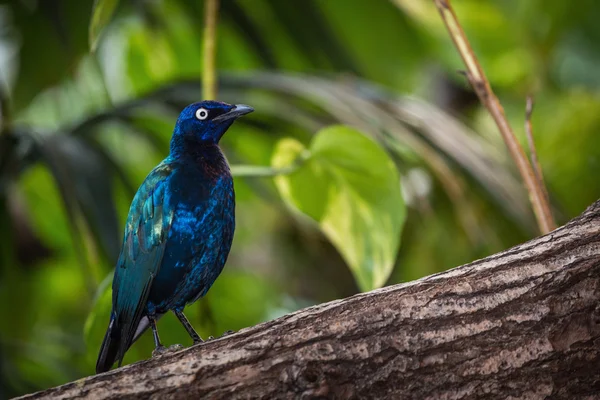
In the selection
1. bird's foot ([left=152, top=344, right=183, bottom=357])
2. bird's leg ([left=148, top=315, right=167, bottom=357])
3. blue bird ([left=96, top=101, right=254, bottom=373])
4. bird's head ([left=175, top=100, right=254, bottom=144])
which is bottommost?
bird's foot ([left=152, top=344, right=183, bottom=357])

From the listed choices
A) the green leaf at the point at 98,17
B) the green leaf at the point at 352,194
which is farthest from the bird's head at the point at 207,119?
the green leaf at the point at 352,194

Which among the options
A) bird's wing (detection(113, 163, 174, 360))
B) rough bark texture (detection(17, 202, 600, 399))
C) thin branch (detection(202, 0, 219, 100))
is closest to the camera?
rough bark texture (detection(17, 202, 600, 399))

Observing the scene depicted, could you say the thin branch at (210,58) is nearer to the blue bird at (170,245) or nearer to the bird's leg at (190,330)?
the blue bird at (170,245)

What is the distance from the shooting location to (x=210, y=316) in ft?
6.82

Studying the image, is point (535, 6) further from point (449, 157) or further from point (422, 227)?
point (449, 157)

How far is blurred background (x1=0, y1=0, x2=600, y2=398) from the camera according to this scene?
7.92ft

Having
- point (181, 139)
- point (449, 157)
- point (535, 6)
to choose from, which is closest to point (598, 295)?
point (181, 139)

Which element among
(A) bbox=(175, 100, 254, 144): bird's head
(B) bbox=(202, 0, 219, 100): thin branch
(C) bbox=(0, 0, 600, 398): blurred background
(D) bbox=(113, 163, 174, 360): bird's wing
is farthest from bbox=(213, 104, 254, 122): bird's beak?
(B) bbox=(202, 0, 219, 100): thin branch

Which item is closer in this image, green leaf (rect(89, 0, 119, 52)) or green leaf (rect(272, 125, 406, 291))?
green leaf (rect(89, 0, 119, 52))

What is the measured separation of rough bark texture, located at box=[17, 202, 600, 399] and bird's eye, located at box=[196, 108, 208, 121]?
54 centimetres

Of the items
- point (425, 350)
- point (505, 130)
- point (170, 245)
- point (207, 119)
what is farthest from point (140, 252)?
point (505, 130)

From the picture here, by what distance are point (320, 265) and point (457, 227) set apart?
0.84 metres

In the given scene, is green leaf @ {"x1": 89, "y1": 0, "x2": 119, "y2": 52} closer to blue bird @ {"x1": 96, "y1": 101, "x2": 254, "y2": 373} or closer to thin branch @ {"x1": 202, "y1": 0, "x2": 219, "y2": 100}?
blue bird @ {"x1": 96, "y1": 101, "x2": 254, "y2": 373}

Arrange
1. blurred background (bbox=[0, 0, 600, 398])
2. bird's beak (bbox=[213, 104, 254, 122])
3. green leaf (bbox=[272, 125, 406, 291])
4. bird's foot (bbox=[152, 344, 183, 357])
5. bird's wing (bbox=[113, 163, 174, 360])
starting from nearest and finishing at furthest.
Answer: bird's foot (bbox=[152, 344, 183, 357])
bird's wing (bbox=[113, 163, 174, 360])
bird's beak (bbox=[213, 104, 254, 122])
green leaf (bbox=[272, 125, 406, 291])
blurred background (bbox=[0, 0, 600, 398])
